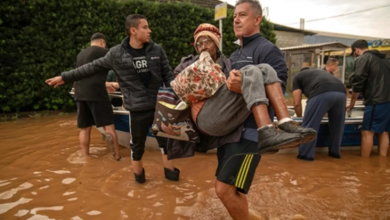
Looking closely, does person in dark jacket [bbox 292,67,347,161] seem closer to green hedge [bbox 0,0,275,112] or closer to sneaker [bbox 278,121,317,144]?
sneaker [bbox 278,121,317,144]

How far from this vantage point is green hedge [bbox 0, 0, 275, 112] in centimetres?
790

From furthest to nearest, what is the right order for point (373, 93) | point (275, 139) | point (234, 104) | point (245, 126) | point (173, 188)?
point (373, 93), point (173, 188), point (245, 126), point (234, 104), point (275, 139)

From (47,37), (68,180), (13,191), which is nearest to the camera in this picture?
(13,191)

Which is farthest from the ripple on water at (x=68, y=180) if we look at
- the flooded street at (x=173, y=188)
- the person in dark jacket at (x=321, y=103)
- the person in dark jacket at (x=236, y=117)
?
the person in dark jacket at (x=321, y=103)

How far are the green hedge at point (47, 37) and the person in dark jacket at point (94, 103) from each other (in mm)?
4501

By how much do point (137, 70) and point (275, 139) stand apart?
2.14 metres

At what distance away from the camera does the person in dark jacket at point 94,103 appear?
14.6 feet

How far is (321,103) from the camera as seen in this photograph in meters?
4.57

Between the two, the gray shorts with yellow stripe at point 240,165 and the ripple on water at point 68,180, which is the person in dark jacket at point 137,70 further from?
the gray shorts with yellow stripe at point 240,165

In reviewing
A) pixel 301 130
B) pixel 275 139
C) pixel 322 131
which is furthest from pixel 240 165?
pixel 322 131

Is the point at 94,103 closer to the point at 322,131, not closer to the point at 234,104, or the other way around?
the point at 234,104

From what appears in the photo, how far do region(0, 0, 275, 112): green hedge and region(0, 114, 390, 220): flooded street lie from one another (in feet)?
11.5

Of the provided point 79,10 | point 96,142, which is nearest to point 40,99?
point 79,10

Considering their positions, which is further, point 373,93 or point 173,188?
point 373,93
